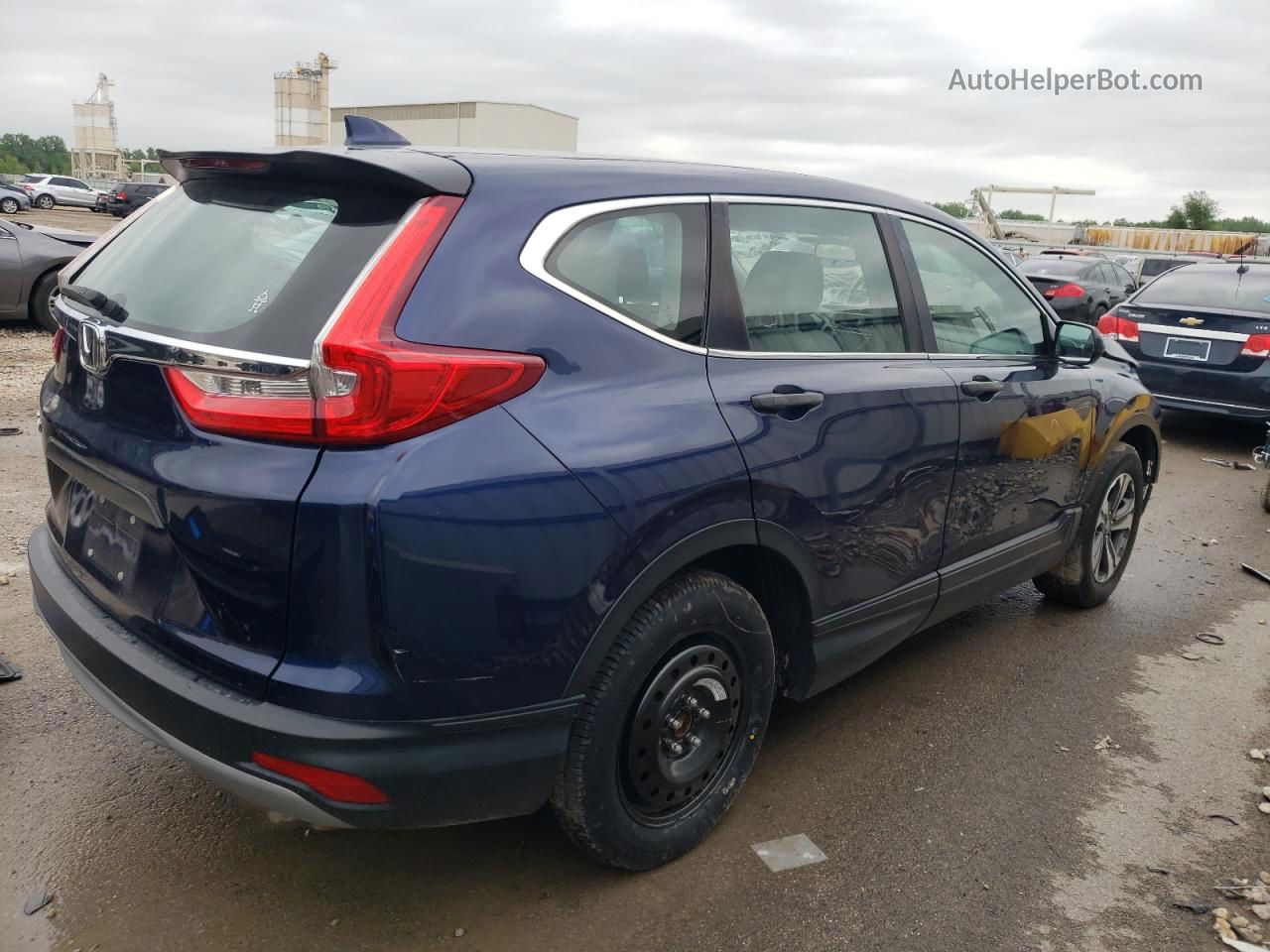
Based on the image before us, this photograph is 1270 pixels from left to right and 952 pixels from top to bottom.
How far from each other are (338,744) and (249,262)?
3.67 feet

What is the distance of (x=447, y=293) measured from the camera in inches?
85.4

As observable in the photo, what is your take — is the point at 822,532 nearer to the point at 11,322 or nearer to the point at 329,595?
the point at 329,595

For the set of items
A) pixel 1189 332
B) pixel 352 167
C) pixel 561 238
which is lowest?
pixel 1189 332

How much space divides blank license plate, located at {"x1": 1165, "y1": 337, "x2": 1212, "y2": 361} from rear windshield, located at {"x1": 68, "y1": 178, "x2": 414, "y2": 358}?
330 inches

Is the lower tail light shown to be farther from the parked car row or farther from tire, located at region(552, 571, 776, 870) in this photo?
the parked car row

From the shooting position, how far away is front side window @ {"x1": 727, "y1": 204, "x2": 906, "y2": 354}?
9.53ft

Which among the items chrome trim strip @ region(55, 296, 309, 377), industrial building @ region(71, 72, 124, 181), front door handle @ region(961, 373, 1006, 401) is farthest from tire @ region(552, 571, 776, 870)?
industrial building @ region(71, 72, 124, 181)

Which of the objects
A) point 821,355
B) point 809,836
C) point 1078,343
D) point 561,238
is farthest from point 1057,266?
point 561,238

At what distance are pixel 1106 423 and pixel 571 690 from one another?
10.5ft

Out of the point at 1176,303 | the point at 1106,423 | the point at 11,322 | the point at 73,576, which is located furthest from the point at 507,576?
the point at 11,322

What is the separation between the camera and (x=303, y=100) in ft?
276

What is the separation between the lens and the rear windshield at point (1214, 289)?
880 centimetres

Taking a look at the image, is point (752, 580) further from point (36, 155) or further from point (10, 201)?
point (36, 155)

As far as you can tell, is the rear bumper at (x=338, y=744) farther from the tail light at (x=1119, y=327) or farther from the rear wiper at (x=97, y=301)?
the tail light at (x=1119, y=327)
